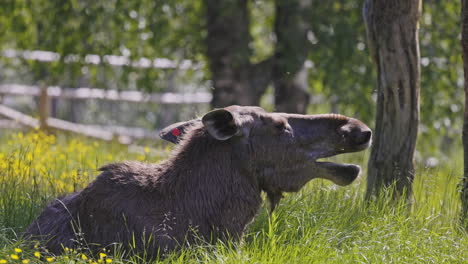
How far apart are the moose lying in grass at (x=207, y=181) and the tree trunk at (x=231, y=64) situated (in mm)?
5483

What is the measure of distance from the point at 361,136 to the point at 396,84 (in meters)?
1.30

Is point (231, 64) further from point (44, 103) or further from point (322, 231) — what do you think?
point (322, 231)

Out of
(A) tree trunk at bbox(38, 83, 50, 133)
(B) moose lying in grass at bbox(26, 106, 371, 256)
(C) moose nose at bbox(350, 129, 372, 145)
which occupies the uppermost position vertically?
(C) moose nose at bbox(350, 129, 372, 145)

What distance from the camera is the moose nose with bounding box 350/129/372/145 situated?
463 centimetres

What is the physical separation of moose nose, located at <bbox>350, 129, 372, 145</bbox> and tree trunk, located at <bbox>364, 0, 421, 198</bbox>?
117 cm

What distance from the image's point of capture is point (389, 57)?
5.82 meters

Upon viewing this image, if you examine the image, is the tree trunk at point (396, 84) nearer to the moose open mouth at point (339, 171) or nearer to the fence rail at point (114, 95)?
the moose open mouth at point (339, 171)

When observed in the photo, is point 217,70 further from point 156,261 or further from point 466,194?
point 156,261

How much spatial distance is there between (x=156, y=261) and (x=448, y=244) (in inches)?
76.5

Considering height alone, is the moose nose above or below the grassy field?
above

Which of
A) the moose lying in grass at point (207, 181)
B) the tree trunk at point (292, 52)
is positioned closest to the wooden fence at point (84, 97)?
the tree trunk at point (292, 52)

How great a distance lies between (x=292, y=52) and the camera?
32.2ft

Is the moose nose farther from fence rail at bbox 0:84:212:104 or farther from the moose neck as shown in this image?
fence rail at bbox 0:84:212:104

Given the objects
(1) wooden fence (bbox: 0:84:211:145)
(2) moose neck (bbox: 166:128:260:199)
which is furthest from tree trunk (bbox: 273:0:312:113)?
(2) moose neck (bbox: 166:128:260:199)
